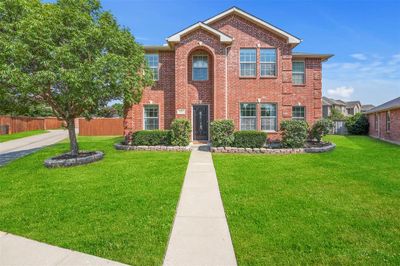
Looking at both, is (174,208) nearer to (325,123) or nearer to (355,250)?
(355,250)

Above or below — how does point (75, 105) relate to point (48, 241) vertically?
above

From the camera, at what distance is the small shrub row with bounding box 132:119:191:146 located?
13555mm

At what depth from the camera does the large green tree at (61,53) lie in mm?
9109

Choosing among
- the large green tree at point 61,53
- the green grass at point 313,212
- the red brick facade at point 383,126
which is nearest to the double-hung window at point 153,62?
the large green tree at point 61,53

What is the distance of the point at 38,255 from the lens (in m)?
3.60

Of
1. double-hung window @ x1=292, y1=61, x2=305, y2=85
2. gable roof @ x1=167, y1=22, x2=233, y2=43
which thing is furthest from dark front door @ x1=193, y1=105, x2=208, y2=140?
double-hung window @ x1=292, y1=61, x2=305, y2=85

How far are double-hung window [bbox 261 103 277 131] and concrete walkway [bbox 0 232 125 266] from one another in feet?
45.1

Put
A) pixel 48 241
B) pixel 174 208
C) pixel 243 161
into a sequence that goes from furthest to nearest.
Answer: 1. pixel 243 161
2. pixel 174 208
3. pixel 48 241

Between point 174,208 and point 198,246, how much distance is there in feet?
5.41

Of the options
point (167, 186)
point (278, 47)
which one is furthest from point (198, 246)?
point (278, 47)

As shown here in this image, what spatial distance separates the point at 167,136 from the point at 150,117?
283 cm

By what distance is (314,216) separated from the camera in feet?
16.2

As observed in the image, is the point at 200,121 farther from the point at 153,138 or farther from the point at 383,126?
the point at 383,126

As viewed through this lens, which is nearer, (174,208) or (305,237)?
(305,237)
